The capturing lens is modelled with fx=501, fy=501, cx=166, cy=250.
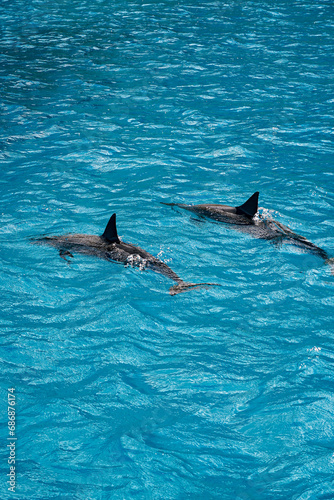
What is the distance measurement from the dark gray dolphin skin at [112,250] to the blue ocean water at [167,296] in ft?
0.50

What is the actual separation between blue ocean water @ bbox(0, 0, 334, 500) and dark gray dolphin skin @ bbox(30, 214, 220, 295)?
152 millimetres

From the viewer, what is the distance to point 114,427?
5250mm

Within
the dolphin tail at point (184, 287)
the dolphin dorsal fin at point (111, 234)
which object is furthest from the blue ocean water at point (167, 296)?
the dolphin dorsal fin at point (111, 234)

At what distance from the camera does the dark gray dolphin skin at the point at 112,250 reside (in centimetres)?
744

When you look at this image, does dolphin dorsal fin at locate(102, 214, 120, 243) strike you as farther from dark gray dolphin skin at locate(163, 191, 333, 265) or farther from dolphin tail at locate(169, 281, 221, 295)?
dark gray dolphin skin at locate(163, 191, 333, 265)

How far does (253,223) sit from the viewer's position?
342 inches

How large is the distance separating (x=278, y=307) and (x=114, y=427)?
2.90m

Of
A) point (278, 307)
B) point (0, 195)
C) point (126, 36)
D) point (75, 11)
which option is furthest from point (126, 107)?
point (75, 11)

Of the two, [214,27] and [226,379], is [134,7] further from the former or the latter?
[226,379]

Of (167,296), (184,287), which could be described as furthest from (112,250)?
(184,287)

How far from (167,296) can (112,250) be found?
1.23 meters

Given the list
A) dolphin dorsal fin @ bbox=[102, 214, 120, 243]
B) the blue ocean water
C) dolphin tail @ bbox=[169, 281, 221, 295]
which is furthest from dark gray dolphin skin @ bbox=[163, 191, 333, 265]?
dolphin dorsal fin @ bbox=[102, 214, 120, 243]

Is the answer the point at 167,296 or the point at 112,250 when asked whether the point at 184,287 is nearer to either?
the point at 167,296

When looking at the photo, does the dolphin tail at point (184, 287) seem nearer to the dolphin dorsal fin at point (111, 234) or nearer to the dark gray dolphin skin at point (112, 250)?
the dark gray dolphin skin at point (112, 250)
